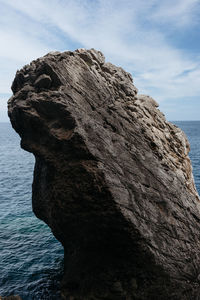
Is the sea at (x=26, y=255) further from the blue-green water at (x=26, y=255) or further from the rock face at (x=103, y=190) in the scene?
the rock face at (x=103, y=190)

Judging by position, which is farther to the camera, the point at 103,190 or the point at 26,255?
the point at 26,255

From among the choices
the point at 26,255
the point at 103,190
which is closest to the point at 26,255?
the point at 26,255

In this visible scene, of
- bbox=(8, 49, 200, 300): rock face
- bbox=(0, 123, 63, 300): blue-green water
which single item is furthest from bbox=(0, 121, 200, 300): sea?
bbox=(8, 49, 200, 300): rock face

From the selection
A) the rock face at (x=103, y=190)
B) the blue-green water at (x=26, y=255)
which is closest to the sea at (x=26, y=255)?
the blue-green water at (x=26, y=255)

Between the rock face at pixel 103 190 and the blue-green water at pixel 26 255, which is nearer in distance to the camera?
the rock face at pixel 103 190

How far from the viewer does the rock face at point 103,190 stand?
47.4 ft

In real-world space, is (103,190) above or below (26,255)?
above

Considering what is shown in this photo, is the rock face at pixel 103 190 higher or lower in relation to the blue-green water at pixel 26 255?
higher

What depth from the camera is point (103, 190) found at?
14031mm

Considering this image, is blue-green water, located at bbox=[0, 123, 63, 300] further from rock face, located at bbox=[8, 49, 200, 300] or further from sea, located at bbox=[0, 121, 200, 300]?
rock face, located at bbox=[8, 49, 200, 300]

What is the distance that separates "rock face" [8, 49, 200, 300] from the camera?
14461mm

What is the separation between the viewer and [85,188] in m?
14.4

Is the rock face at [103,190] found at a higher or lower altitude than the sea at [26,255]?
higher

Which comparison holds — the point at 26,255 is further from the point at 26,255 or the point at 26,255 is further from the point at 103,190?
the point at 103,190
